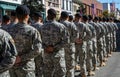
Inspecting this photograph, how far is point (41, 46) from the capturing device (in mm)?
6148

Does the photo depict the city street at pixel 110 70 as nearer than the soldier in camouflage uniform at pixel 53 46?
No

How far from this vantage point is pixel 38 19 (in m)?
8.69

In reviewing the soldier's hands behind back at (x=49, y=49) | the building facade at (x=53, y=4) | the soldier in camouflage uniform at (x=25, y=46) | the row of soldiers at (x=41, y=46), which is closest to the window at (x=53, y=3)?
the building facade at (x=53, y=4)

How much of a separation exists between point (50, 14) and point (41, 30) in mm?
419

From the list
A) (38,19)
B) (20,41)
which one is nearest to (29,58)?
(20,41)

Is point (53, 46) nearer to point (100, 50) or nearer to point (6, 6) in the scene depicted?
point (100, 50)

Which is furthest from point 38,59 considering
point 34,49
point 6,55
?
point 6,55

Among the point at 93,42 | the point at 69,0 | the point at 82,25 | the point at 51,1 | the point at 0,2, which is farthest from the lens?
the point at 69,0

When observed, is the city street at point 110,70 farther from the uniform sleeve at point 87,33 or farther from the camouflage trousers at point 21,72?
the camouflage trousers at point 21,72

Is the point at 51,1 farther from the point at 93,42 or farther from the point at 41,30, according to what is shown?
the point at 41,30

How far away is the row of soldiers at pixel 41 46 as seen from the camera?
4.80 meters

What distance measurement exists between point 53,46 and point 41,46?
4.91 feet

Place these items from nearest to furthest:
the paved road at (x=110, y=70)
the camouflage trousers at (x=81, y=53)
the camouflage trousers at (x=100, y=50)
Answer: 1. the camouflage trousers at (x=81, y=53)
2. the paved road at (x=110, y=70)
3. the camouflage trousers at (x=100, y=50)

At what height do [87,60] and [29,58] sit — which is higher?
[29,58]
